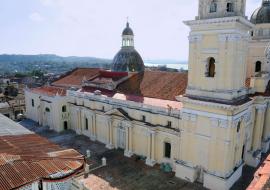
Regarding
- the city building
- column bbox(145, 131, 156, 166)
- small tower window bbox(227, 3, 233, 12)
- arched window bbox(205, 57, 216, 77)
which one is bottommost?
column bbox(145, 131, 156, 166)

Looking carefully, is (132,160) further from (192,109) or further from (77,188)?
(77,188)

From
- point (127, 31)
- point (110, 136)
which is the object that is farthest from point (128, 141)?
point (127, 31)

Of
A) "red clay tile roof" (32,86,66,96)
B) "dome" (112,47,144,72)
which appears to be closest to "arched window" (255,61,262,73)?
"dome" (112,47,144,72)

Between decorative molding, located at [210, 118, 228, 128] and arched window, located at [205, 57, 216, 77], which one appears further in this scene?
arched window, located at [205, 57, 216, 77]

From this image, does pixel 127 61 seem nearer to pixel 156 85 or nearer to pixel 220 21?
pixel 156 85

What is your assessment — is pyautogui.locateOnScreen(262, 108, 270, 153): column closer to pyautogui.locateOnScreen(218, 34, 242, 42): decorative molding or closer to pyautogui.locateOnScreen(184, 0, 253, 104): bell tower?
pyautogui.locateOnScreen(184, 0, 253, 104): bell tower

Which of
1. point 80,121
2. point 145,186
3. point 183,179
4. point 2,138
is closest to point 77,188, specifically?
point 2,138

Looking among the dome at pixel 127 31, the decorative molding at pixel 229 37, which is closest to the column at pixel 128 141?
the decorative molding at pixel 229 37
